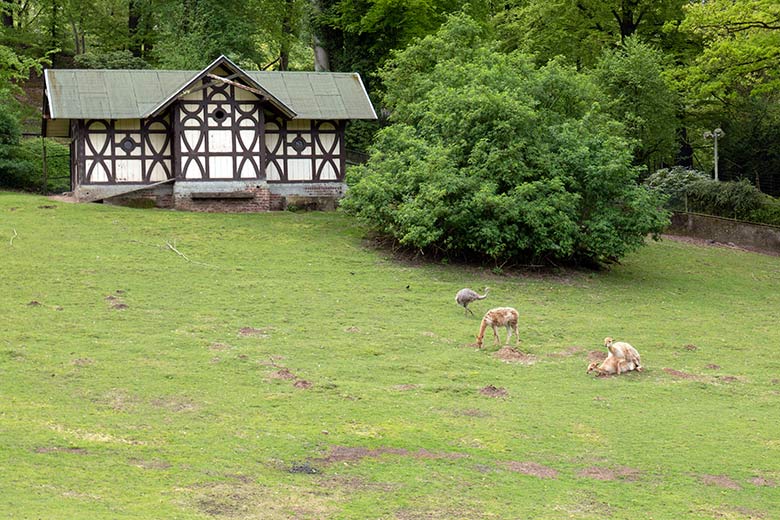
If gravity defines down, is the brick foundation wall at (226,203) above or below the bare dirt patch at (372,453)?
above

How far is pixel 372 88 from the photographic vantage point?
4991 cm

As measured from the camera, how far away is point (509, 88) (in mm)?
33625

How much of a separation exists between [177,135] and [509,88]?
38.5ft

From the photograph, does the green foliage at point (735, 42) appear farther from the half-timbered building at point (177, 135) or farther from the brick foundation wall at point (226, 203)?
the brick foundation wall at point (226, 203)

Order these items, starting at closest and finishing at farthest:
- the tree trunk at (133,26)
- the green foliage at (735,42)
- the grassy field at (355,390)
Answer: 1. the grassy field at (355,390)
2. the green foliage at (735,42)
3. the tree trunk at (133,26)

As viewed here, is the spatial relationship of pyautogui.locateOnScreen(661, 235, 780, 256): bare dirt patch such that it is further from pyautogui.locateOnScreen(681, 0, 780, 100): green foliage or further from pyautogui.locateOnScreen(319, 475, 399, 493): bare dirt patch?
pyautogui.locateOnScreen(319, 475, 399, 493): bare dirt patch

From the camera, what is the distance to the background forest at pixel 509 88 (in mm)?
31000

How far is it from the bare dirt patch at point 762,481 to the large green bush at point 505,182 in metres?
15.3

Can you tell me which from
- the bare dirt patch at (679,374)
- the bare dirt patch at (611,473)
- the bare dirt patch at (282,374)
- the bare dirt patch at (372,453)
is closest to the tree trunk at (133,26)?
the bare dirt patch at (282,374)

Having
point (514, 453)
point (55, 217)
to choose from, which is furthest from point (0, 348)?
point (55, 217)

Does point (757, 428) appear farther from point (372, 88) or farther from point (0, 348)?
point (372, 88)

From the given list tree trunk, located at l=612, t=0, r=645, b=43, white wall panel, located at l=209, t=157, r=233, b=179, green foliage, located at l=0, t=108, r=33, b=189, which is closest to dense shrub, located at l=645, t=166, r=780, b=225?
tree trunk, located at l=612, t=0, r=645, b=43

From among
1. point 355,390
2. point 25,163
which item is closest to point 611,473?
point 355,390

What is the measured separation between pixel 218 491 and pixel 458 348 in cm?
942
